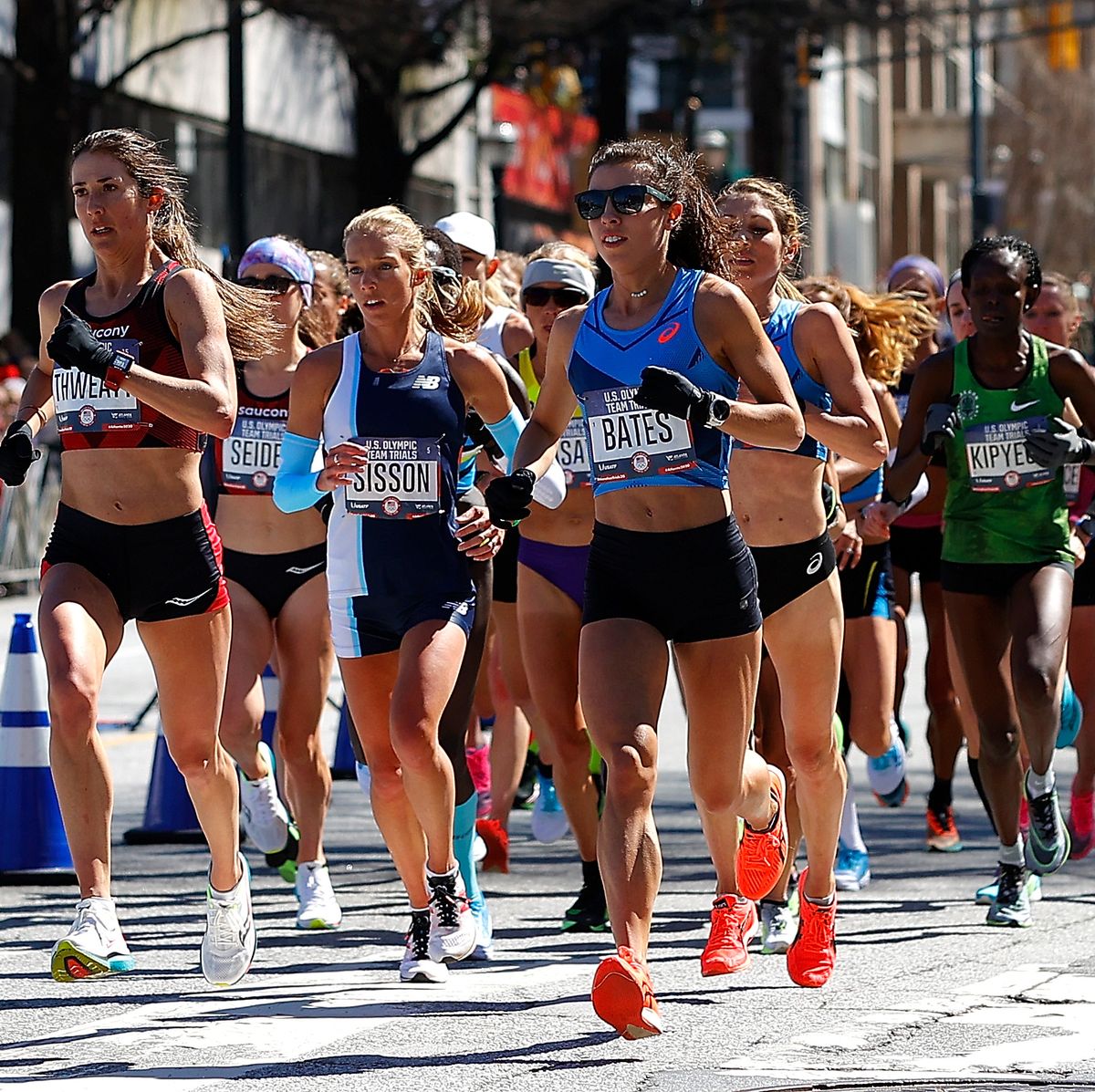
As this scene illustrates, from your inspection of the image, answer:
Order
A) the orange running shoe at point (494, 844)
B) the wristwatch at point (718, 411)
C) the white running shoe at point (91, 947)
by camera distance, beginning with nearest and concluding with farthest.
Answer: the wristwatch at point (718, 411)
the white running shoe at point (91, 947)
the orange running shoe at point (494, 844)

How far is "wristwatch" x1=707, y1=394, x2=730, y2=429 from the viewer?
576 cm

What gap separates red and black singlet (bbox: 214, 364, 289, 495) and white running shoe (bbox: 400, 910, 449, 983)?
1.97 metres

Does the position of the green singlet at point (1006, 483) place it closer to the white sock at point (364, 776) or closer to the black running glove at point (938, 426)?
the black running glove at point (938, 426)

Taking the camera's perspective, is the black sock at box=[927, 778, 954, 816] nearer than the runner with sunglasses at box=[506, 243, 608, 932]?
No

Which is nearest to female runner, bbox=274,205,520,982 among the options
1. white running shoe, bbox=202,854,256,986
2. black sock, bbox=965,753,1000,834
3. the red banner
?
white running shoe, bbox=202,854,256,986

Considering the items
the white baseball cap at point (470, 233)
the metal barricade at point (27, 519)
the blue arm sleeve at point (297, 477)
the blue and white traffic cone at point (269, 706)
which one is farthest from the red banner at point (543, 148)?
the blue arm sleeve at point (297, 477)

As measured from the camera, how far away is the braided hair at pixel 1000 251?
26.2 ft

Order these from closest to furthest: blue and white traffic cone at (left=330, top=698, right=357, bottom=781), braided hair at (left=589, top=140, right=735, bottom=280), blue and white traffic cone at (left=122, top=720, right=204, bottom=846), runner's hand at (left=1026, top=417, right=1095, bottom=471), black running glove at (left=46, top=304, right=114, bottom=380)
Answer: black running glove at (left=46, top=304, right=114, bottom=380)
braided hair at (left=589, top=140, right=735, bottom=280)
runner's hand at (left=1026, top=417, right=1095, bottom=471)
blue and white traffic cone at (left=122, top=720, right=204, bottom=846)
blue and white traffic cone at (left=330, top=698, right=357, bottom=781)

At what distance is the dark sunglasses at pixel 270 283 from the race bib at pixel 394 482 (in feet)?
5.07

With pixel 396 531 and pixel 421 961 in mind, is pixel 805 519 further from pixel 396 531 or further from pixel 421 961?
pixel 421 961

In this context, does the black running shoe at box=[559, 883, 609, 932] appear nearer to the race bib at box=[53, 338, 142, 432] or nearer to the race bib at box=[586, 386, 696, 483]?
the race bib at box=[586, 386, 696, 483]

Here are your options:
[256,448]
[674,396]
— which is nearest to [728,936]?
[674,396]

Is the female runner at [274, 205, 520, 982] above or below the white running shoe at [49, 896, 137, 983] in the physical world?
above

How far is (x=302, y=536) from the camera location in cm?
816
